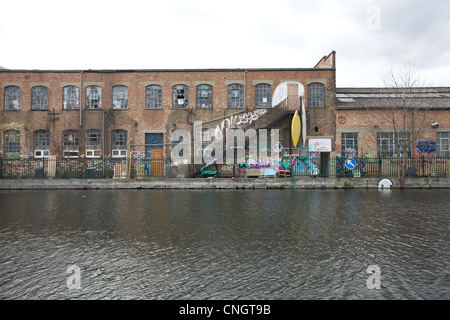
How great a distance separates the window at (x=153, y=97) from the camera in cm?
2653

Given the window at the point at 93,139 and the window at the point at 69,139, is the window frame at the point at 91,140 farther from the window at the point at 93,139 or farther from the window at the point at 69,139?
the window at the point at 69,139

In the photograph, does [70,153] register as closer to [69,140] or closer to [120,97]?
[69,140]

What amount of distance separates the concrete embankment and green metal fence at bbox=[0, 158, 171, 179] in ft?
4.88

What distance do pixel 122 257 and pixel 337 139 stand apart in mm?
22526

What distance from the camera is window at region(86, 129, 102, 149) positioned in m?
26.2

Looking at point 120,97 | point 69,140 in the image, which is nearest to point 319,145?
point 120,97

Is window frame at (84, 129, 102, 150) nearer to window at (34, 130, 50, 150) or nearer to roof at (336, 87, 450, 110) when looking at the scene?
window at (34, 130, 50, 150)

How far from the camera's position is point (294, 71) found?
86.0 ft

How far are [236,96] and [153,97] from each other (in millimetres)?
6278

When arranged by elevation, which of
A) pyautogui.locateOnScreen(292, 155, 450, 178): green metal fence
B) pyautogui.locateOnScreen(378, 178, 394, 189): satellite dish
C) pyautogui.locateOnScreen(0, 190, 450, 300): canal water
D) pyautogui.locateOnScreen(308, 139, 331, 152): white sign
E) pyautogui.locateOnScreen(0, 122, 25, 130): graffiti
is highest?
pyautogui.locateOnScreen(0, 122, 25, 130): graffiti

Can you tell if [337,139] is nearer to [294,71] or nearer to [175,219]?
[294,71]

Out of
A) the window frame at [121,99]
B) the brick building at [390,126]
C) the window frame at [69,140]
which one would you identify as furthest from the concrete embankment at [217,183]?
the window frame at [121,99]

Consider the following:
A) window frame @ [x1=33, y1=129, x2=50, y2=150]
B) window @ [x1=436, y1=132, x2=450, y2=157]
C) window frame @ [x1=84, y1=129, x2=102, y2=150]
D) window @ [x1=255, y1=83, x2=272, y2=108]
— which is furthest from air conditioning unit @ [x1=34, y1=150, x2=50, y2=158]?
window @ [x1=436, y1=132, x2=450, y2=157]
